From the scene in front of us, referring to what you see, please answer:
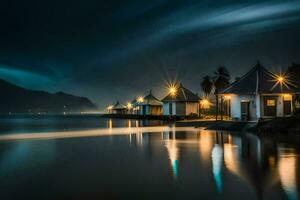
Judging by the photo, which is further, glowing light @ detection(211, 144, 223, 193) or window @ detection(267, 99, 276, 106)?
window @ detection(267, 99, 276, 106)

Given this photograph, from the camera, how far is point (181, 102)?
7006 cm

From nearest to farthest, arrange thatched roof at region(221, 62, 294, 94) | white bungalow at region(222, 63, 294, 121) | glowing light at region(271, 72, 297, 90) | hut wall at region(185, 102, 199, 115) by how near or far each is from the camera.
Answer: thatched roof at region(221, 62, 294, 94) → white bungalow at region(222, 63, 294, 121) → glowing light at region(271, 72, 297, 90) → hut wall at region(185, 102, 199, 115)

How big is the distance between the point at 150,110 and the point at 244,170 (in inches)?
3347

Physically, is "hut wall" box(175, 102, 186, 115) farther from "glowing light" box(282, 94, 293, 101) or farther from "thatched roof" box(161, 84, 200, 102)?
"glowing light" box(282, 94, 293, 101)

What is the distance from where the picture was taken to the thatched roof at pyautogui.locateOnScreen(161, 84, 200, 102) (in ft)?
229

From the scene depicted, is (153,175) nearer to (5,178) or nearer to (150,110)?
(5,178)

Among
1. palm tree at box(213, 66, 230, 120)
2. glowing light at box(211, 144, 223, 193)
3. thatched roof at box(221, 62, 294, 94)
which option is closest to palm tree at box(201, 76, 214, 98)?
palm tree at box(213, 66, 230, 120)

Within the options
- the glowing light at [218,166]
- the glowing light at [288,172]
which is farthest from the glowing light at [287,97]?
the glowing light at [218,166]

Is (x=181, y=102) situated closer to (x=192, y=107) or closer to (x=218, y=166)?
(x=192, y=107)

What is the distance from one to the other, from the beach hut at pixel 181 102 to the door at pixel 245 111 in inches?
1195

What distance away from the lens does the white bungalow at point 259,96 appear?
37188mm

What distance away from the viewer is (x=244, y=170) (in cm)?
1255

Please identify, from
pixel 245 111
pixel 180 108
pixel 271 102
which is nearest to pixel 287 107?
pixel 271 102

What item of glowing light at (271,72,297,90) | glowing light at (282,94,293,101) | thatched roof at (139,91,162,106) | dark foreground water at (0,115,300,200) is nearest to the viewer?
dark foreground water at (0,115,300,200)
